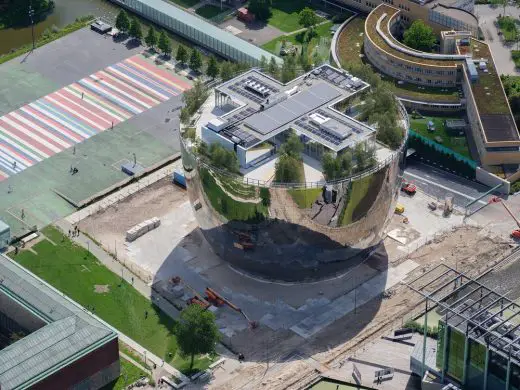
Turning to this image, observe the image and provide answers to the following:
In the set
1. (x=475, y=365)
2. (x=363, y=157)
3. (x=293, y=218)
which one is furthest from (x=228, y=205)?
(x=475, y=365)

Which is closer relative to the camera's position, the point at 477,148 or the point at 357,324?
the point at 357,324

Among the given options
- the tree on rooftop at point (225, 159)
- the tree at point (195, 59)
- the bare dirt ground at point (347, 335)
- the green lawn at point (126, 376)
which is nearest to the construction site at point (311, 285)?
the bare dirt ground at point (347, 335)

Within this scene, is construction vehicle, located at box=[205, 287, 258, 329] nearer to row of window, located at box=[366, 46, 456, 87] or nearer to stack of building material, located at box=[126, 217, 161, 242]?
stack of building material, located at box=[126, 217, 161, 242]

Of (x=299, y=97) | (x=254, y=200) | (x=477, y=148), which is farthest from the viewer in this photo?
(x=477, y=148)

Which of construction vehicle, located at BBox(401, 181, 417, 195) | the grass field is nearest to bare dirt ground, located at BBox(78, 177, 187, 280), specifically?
the grass field

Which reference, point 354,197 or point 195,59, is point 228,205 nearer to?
point 354,197

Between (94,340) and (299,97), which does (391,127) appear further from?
(94,340)

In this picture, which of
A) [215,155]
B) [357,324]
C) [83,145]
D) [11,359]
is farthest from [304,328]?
[83,145]

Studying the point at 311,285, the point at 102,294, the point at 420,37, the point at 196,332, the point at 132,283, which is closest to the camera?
the point at 196,332
